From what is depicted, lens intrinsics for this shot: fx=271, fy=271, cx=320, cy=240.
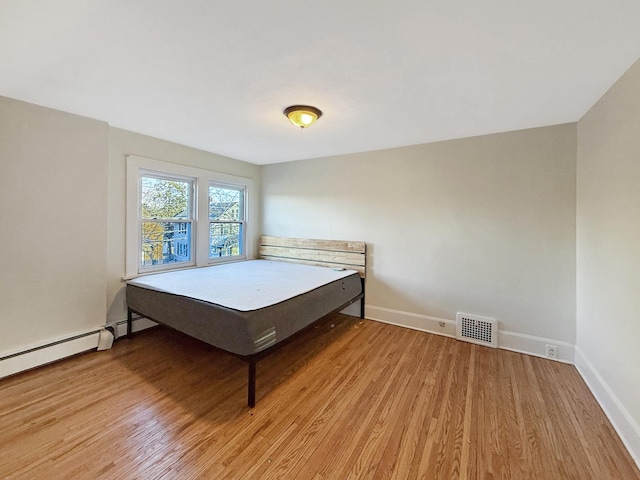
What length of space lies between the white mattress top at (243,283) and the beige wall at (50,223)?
0.52 m

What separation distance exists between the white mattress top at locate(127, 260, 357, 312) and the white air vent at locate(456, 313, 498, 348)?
1394 mm

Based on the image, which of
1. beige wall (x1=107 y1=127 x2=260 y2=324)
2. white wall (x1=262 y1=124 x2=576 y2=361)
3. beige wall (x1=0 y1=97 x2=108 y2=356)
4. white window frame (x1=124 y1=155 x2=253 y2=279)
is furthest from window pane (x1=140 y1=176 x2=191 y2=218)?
white wall (x1=262 y1=124 x2=576 y2=361)

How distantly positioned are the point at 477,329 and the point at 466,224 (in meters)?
1.16

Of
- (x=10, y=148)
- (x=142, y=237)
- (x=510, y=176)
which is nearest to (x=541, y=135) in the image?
(x=510, y=176)

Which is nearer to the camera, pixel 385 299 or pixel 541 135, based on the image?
pixel 541 135

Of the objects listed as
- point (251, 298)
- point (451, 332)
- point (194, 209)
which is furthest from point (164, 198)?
point (451, 332)

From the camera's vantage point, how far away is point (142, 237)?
326cm

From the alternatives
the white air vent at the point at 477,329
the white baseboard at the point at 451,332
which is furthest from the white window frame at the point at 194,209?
the white air vent at the point at 477,329

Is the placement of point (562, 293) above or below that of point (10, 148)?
below

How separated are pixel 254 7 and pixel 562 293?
339cm

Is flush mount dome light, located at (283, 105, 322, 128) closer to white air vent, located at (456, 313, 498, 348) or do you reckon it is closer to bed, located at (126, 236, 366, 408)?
bed, located at (126, 236, 366, 408)

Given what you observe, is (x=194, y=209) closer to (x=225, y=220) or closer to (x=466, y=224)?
(x=225, y=220)

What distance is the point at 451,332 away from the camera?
3139 millimetres

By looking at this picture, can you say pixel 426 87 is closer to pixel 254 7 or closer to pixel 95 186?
pixel 254 7
